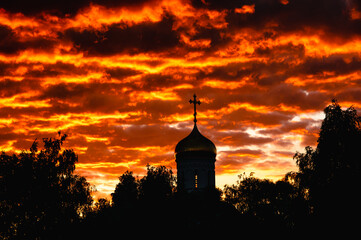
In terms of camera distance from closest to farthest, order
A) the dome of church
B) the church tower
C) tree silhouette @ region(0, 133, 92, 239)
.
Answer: tree silhouette @ region(0, 133, 92, 239) → the church tower → the dome of church

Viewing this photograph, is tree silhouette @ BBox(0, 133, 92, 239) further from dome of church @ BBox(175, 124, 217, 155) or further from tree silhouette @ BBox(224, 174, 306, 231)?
tree silhouette @ BBox(224, 174, 306, 231)

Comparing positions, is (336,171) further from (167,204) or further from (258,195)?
(258,195)

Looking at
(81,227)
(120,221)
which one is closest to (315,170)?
(120,221)

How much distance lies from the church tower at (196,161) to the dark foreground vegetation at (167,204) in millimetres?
1862

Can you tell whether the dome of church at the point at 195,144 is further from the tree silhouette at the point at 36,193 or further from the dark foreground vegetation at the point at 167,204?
the tree silhouette at the point at 36,193

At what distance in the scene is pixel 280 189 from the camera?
5884 cm

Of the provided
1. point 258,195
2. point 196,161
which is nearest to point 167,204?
point 196,161

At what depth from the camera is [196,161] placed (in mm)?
37500

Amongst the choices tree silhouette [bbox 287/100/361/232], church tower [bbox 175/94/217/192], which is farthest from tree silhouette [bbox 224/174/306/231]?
tree silhouette [bbox 287/100/361/232]

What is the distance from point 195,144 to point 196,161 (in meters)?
1.33

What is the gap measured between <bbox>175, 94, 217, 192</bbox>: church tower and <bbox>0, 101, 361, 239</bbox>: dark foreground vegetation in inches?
73.3

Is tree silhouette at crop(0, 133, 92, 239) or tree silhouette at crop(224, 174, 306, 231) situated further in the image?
tree silhouette at crop(224, 174, 306, 231)

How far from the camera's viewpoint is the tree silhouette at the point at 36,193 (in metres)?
34.9

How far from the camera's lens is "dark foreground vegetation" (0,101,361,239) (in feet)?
87.4
